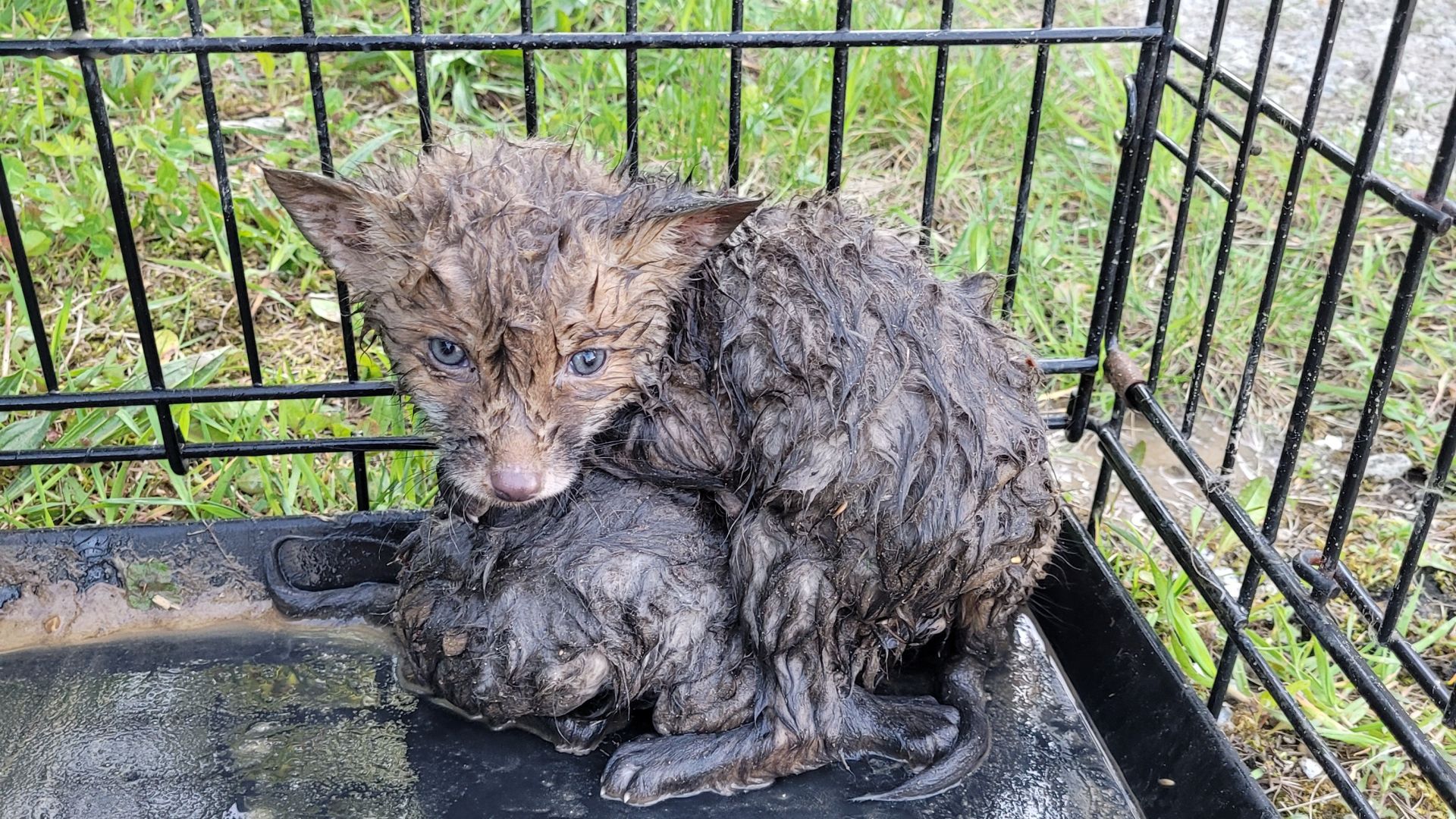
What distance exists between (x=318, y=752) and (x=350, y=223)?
108 cm

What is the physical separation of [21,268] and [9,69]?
1826 mm

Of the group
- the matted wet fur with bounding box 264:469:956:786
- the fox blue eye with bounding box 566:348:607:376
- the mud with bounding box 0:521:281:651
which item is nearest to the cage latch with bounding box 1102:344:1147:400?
the matted wet fur with bounding box 264:469:956:786

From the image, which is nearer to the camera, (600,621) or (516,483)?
(516,483)

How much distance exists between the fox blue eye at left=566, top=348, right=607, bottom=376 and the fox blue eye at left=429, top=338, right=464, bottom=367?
192 mm

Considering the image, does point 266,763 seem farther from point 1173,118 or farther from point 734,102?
point 1173,118

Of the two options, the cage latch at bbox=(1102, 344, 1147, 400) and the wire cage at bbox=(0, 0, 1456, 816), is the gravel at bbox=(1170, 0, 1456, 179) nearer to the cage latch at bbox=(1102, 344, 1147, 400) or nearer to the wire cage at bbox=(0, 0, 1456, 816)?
the wire cage at bbox=(0, 0, 1456, 816)

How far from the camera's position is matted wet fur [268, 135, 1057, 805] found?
2.26 m

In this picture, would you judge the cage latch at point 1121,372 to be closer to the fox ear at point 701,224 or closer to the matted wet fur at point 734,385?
the matted wet fur at point 734,385

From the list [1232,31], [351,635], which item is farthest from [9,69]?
[1232,31]

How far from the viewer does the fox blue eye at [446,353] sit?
7.47 ft

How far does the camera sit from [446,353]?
2293mm

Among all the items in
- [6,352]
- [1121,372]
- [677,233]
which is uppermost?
[677,233]

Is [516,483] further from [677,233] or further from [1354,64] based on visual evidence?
[1354,64]

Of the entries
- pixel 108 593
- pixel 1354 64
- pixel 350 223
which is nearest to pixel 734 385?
pixel 350 223
